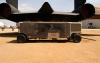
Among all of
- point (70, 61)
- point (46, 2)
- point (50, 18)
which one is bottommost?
point (70, 61)

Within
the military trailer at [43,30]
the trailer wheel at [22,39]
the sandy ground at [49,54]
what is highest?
the military trailer at [43,30]

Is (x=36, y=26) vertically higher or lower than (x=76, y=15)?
lower

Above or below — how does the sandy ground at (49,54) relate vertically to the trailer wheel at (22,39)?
below

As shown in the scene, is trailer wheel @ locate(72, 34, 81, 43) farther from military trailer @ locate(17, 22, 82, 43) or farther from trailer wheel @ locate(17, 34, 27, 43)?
trailer wheel @ locate(17, 34, 27, 43)

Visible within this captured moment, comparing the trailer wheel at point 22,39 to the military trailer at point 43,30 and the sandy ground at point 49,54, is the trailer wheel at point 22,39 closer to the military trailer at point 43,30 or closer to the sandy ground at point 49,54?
the military trailer at point 43,30

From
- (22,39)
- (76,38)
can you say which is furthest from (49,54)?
(76,38)

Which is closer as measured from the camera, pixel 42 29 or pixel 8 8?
pixel 42 29

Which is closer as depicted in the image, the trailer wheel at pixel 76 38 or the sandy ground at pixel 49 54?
the sandy ground at pixel 49 54

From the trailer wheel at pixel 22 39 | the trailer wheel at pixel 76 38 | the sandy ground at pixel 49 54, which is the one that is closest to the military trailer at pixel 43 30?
the trailer wheel at pixel 22 39

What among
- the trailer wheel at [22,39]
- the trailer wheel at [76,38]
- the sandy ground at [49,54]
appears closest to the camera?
the sandy ground at [49,54]

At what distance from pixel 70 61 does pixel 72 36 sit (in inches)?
279

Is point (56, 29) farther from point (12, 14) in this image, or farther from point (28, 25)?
point (12, 14)

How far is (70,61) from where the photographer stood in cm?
633

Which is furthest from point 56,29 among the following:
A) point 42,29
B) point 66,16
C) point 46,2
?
point 66,16
